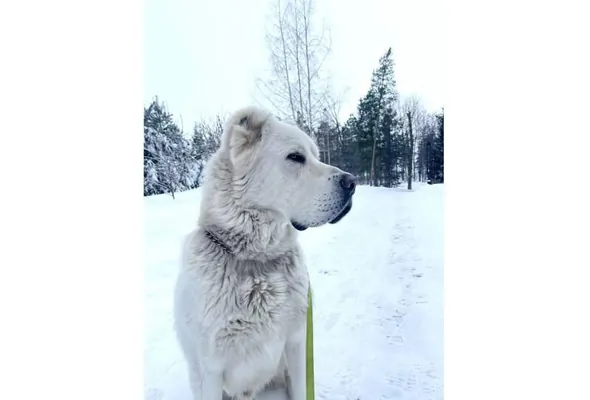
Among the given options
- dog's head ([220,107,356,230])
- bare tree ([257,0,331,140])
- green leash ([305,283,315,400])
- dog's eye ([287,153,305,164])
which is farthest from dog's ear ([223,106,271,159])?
A: green leash ([305,283,315,400])

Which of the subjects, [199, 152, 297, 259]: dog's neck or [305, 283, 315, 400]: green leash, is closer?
[199, 152, 297, 259]: dog's neck

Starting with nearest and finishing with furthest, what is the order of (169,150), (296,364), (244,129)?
(244,129) → (296,364) → (169,150)

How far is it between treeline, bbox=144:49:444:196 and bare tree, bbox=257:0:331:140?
9 centimetres

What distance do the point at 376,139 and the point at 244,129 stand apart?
0.58 m

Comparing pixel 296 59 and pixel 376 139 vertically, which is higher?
pixel 296 59

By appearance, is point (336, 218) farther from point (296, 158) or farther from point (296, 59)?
point (296, 59)

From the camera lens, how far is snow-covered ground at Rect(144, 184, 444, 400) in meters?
1.85

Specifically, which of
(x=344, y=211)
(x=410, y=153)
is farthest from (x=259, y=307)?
(x=410, y=153)

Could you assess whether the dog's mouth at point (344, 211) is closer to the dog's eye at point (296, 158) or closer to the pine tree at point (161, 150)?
the dog's eye at point (296, 158)

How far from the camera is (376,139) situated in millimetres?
1915

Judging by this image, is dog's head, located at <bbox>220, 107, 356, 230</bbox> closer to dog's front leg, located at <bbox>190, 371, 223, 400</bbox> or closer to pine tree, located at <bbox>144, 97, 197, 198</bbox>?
pine tree, located at <bbox>144, 97, 197, 198</bbox>
